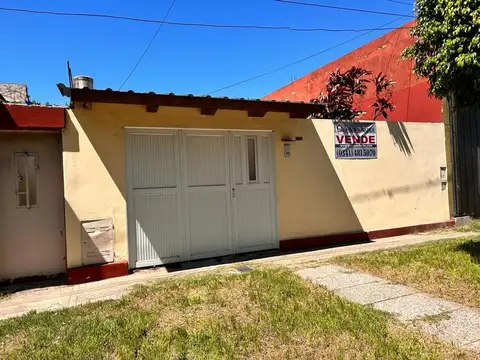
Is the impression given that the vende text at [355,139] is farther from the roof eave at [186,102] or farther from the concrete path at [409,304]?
the concrete path at [409,304]

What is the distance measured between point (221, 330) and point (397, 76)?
9.04 metres

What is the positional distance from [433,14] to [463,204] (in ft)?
17.7

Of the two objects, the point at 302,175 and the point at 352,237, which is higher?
the point at 302,175

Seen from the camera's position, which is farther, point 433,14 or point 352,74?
point 352,74

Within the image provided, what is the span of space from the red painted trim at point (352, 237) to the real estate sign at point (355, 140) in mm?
1578

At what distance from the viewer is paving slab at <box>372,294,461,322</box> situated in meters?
3.46

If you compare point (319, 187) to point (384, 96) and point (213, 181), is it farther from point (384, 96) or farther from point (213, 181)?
point (384, 96)

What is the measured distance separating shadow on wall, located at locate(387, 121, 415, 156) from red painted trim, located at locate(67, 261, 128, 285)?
236 inches

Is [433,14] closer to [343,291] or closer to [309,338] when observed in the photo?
[343,291]

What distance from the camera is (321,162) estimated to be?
22.9ft

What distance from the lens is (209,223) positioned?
6.14 m

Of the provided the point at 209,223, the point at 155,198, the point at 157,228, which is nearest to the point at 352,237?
the point at 209,223

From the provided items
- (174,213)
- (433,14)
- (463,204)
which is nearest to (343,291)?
(174,213)

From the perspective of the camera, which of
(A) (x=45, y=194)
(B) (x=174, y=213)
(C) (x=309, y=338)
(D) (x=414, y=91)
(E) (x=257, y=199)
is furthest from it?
(D) (x=414, y=91)
